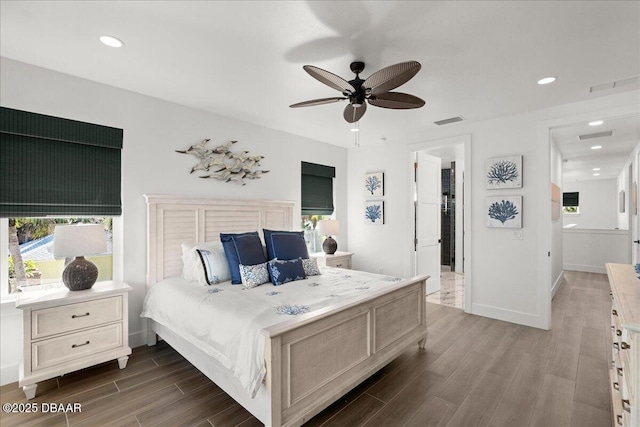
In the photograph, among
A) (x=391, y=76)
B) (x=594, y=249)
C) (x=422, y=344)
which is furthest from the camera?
(x=594, y=249)

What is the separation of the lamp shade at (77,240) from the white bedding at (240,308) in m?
0.70

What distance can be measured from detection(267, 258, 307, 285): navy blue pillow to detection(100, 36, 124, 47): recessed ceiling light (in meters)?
2.15

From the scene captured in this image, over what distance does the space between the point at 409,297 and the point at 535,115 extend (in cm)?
275

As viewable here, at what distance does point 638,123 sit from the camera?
12.8ft

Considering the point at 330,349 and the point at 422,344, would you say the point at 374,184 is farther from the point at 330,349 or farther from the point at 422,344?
the point at 330,349

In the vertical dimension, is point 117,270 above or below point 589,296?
above

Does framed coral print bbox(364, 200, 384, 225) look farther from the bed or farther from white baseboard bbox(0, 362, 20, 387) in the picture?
white baseboard bbox(0, 362, 20, 387)

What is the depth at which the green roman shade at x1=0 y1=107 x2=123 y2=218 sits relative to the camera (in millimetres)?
2516

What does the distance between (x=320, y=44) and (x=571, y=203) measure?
11.1m

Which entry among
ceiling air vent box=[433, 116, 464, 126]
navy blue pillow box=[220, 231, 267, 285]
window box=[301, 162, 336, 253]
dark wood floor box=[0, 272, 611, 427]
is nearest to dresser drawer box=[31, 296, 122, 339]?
dark wood floor box=[0, 272, 611, 427]

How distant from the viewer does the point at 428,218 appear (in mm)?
5195

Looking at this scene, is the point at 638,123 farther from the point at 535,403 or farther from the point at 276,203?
the point at 276,203

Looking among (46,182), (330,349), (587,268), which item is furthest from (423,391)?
(587,268)

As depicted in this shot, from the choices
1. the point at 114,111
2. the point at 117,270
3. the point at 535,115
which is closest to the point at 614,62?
the point at 535,115
